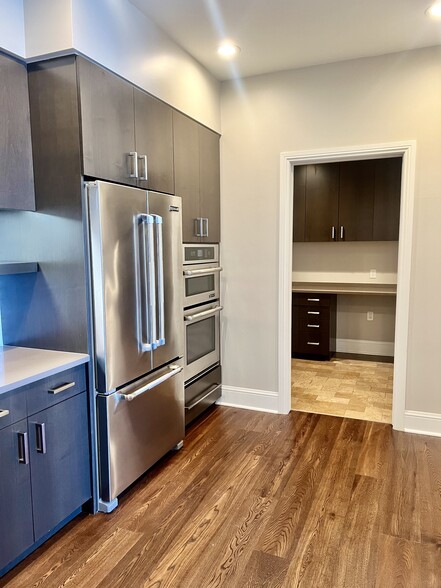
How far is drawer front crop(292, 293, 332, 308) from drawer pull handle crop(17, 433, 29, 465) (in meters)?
3.68

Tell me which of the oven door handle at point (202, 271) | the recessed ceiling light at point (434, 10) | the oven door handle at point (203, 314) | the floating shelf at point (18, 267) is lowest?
the oven door handle at point (203, 314)

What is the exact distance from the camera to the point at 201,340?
11.0ft

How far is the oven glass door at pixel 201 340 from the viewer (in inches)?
123

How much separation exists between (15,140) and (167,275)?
1.09 m

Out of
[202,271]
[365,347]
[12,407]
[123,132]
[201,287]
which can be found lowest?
[365,347]

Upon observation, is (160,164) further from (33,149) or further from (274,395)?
(274,395)

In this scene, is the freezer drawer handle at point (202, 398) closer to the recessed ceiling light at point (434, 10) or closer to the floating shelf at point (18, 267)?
the floating shelf at point (18, 267)

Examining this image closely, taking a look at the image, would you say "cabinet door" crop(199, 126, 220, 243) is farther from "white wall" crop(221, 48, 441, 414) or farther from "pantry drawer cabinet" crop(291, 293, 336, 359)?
"pantry drawer cabinet" crop(291, 293, 336, 359)

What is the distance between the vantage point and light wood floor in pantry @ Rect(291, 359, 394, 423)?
3.63 meters

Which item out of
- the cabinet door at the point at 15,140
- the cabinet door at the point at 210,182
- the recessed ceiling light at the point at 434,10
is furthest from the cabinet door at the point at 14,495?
the recessed ceiling light at the point at 434,10

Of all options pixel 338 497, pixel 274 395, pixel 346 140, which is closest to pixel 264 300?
pixel 274 395

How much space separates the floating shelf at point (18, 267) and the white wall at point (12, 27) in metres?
1.01

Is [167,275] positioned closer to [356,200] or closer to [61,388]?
[61,388]

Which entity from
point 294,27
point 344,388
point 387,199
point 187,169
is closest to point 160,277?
point 187,169
